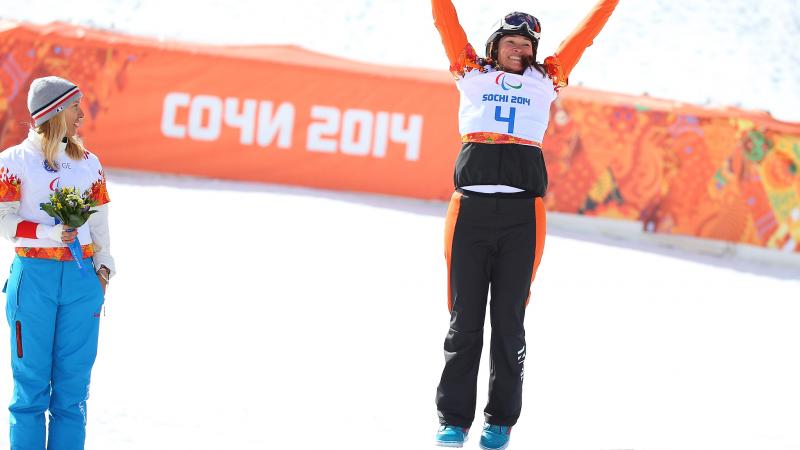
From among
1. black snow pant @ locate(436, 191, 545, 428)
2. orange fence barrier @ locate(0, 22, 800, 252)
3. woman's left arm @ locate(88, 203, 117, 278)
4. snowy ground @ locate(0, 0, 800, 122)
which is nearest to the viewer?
woman's left arm @ locate(88, 203, 117, 278)

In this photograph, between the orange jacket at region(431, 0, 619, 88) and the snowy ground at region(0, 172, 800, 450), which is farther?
the snowy ground at region(0, 172, 800, 450)

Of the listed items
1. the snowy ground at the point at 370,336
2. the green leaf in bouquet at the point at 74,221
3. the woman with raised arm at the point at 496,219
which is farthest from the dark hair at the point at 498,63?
the snowy ground at the point at 370,336

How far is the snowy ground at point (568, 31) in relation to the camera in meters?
15.2

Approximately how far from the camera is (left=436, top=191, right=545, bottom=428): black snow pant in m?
4.59

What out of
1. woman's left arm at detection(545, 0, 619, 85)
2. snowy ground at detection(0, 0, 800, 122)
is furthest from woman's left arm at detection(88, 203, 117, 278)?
snowy ground at detection(0, 0, 800, 122)

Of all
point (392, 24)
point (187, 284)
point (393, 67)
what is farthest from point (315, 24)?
point (187, 284)

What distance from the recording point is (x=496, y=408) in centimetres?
470

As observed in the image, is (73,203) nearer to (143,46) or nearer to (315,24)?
(143,46)

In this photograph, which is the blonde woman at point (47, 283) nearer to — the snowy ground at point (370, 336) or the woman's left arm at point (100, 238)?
the woman's left arm at point (100, 238)

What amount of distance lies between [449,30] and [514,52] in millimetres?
329

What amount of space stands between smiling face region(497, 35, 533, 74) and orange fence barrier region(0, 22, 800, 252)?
286 inches

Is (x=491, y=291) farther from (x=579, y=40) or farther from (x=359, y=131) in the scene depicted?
(x=359, y=131)

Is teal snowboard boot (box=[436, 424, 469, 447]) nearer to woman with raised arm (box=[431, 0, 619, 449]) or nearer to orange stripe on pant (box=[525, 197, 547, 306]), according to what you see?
woman with raised arm (box=[431, 0, 619, 449])

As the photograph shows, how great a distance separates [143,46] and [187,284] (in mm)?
4791
